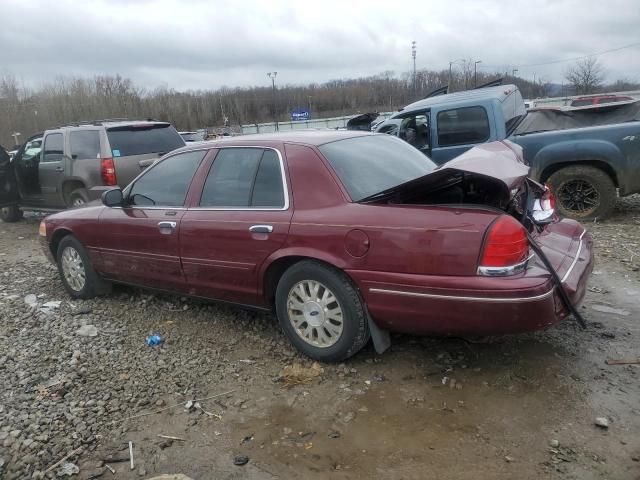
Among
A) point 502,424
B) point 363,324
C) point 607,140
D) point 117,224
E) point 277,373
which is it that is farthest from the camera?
point 607,140

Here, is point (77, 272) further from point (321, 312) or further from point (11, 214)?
point (11, 214)

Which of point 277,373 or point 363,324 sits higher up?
point 363,324

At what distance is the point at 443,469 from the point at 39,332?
361 centimetres

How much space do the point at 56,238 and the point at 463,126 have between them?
19.0 feet

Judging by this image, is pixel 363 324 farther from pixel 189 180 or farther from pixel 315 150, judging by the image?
pixel 189 180

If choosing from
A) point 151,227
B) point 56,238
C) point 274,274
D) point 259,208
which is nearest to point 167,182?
point 151,227

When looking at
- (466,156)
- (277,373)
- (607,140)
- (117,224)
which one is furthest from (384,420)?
(607,140)

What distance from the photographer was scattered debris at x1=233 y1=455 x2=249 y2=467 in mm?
2654

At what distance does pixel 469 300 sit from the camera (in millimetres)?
2871

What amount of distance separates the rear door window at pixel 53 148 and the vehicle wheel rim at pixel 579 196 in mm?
7999

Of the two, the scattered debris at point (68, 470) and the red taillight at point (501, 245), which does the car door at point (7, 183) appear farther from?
the red taillight at point (501, 245)

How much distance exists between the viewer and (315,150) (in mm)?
3592

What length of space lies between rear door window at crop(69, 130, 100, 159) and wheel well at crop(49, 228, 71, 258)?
324 cm

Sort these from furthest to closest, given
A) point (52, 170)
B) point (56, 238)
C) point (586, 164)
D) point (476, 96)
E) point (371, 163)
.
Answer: point (52, 170)
point (476, 96)
point (586, 164)
point (56, 238)
point (371, 163)
